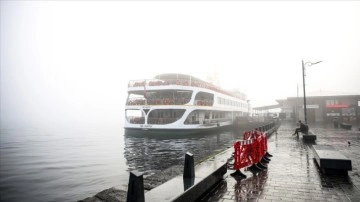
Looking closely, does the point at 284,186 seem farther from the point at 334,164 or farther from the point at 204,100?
the point at 204,100

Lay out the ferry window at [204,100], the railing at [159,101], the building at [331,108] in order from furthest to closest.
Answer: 1. the building at [331,108]
2. the ferry window at [204,100]
3. the railing at [159,101]

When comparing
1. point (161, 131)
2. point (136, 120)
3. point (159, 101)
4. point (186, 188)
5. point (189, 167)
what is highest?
point (159, 101)

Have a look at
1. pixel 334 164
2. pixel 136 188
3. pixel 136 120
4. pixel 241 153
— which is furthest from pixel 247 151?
pixel 136 120

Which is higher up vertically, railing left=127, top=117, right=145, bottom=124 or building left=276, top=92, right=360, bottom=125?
building left=276, top=92, right=360, bottom=125

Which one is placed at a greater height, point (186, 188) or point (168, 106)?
point (168, 106)

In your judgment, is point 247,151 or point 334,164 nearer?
point 334,164

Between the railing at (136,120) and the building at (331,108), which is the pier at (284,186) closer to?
the railing at (136,120)

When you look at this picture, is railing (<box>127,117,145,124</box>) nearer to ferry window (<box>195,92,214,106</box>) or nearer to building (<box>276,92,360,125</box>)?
ferry window (<box>195,92,214,106</box>)

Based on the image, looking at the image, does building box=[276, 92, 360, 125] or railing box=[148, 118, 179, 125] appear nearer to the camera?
railing box=[148, 118, 179, 125]

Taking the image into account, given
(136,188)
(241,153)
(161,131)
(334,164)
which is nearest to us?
(136,188)

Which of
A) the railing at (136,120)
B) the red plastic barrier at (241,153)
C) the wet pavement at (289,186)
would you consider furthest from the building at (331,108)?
the red plastic barrier at (241,153)

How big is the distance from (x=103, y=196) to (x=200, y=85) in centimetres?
2403

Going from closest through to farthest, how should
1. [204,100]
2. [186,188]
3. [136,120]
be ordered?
[186,188]
[136,120]
[204,100]

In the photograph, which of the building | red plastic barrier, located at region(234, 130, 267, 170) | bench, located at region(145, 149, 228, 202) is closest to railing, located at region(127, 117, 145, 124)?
red plastic barrier, located at region(234, 130, 267, 170)
